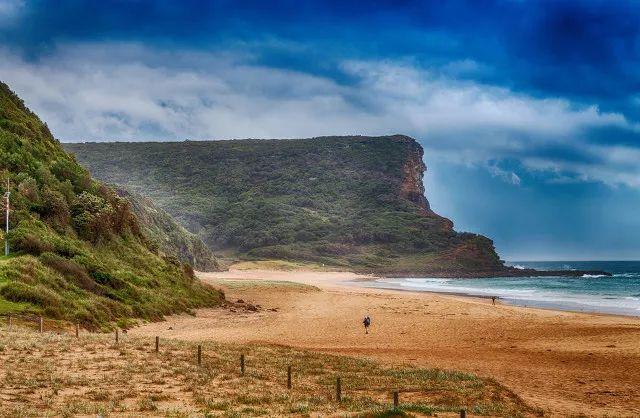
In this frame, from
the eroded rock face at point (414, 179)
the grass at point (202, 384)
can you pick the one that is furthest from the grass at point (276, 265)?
the grass at point (202, 384)

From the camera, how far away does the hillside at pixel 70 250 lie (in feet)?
89.1

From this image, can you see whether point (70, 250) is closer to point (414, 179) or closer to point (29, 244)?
point (29, 244)

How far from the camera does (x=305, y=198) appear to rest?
169000 millimetres

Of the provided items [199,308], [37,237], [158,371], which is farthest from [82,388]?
[199,308]

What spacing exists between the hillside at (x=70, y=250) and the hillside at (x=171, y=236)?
101 ft

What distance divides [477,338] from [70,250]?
24066mm

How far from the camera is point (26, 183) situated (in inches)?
1398

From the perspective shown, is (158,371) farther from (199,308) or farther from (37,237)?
(199,308)

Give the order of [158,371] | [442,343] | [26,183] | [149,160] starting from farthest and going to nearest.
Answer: [149,160]
[26,183]
[442,343]
[158,371]

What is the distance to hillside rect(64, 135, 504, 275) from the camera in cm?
13212

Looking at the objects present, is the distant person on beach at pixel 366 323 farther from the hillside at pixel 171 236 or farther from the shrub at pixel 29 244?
the hillside at pixel 171 236

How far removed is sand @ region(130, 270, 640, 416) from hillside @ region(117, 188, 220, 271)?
112 feet

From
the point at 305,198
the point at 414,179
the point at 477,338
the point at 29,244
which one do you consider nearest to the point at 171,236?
the point at 29,244

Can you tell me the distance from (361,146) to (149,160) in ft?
242
